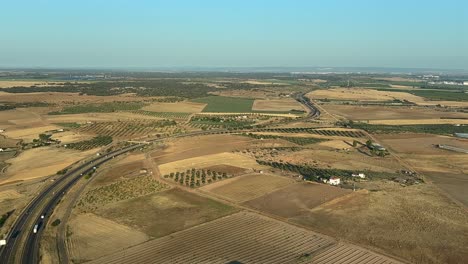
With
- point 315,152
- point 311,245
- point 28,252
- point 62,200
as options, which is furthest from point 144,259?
point 315,152

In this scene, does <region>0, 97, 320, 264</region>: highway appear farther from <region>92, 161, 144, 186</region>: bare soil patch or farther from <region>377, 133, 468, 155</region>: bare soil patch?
<region>377, 133, 468, 155</region>: bare soil patch

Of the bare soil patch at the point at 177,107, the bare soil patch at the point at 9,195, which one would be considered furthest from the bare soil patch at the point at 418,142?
the bare soil patch at the point at 177,107

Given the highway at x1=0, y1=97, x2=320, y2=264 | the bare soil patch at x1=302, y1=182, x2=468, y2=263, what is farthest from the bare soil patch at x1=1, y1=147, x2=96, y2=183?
the bare soil patch at x1=302, y1=182, x2=468, y2=263

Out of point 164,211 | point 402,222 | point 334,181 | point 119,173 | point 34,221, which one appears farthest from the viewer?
point 119,173

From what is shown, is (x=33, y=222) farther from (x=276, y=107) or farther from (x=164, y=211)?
(x=276, y=107)

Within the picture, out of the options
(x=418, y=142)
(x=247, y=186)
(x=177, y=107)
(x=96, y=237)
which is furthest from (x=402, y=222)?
(x=177, y=107)
